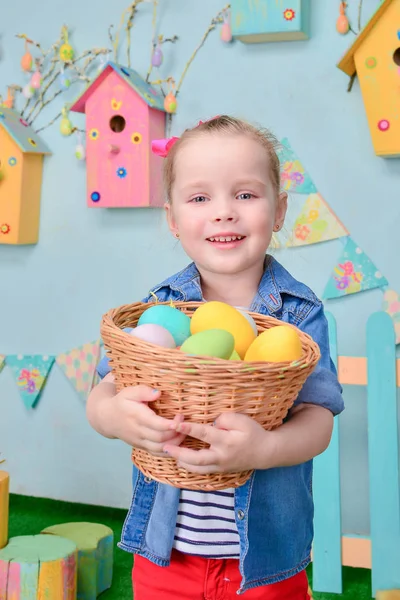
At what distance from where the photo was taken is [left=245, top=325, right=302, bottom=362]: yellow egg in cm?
88

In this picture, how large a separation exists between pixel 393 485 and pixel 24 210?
55.0 inches

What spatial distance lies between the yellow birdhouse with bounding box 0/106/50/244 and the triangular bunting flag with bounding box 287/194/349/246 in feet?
2.87

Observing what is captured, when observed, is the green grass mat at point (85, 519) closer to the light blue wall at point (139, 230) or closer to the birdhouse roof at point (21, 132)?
the light blue wall at point (139, 230)

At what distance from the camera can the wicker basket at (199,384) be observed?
2.57 ft

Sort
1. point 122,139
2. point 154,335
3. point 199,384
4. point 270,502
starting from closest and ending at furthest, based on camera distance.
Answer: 1. point 199,384
2. point 154,335
3. point 270,502
4. point 122,139

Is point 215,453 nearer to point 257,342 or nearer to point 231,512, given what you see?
point 257,342

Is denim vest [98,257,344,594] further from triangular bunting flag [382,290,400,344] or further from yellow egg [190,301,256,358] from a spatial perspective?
triangular bunting flag [382,290,400,344]

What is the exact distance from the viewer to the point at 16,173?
236cm

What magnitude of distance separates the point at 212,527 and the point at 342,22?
146 cm

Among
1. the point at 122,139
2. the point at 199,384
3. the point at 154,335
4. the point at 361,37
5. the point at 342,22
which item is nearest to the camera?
the point at 199,384

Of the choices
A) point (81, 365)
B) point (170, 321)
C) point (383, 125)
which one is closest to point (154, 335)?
point (170, 321)

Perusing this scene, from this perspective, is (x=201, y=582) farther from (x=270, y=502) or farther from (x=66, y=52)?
(x=66, y=52)

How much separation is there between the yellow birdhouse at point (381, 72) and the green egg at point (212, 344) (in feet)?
3.88

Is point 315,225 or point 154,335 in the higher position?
point 315,225
